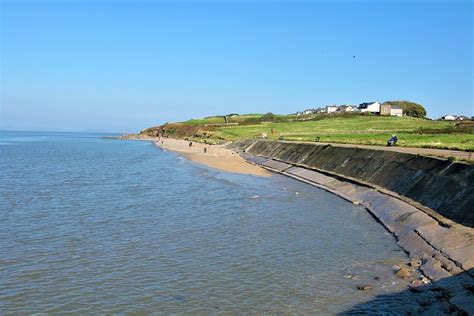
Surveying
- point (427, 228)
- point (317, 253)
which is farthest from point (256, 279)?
point (427, 228)

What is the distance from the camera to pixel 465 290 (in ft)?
38.0

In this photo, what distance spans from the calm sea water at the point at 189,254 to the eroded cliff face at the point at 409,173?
3.10 meters

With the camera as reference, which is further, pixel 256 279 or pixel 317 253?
pixel 317 253

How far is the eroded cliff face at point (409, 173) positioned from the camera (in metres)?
19.8

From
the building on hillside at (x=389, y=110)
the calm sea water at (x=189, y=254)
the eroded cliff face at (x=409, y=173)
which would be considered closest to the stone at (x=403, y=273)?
the calm sea water at (x=189, y=254)

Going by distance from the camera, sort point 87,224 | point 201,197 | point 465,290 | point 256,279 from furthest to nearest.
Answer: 1. point 201,197
2. point 87,224
3. point 256,279
4. point 465,290

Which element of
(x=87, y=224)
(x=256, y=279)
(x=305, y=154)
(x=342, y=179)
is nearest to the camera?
(x=256, y=279)

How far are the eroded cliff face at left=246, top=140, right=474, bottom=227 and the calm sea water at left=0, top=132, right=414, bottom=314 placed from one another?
3.10 metres

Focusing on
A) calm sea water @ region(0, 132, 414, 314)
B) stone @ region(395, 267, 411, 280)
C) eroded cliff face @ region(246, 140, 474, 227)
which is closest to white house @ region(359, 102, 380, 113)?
eroded cliff face @ region(246, 140, 474, 227)

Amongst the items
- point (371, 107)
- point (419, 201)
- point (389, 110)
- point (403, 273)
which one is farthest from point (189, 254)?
point (371, 107)

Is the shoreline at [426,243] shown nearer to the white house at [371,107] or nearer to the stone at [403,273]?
the stone at [403,273]

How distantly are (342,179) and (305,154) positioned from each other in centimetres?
1413

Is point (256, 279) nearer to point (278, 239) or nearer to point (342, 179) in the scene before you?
point (278, 239)

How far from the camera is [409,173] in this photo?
2738 centimetres
